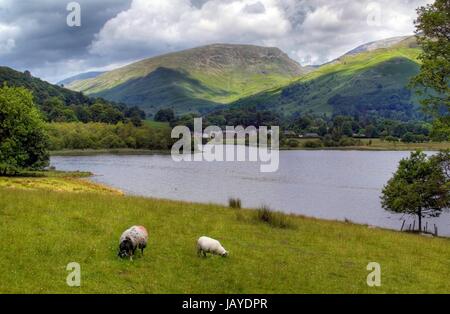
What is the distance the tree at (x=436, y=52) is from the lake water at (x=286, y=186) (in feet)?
125

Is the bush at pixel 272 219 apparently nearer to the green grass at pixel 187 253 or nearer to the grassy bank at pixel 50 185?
the green grass at pixel 187 253

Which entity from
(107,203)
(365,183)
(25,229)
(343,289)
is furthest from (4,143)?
(365,183)

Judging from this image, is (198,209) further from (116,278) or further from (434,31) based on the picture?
(434,31)

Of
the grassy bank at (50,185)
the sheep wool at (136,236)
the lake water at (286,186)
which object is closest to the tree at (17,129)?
the grassy bank at (50,185)

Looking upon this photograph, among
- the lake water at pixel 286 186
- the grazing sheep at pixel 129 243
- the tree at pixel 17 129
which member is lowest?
the lake water at pixel 286 186

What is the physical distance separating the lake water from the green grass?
41.4 metres

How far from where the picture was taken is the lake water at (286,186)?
80.3m

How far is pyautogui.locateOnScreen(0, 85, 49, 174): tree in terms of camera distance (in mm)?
83688

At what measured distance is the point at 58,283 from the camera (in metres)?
17.0

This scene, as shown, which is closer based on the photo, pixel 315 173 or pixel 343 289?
pixel 343 289

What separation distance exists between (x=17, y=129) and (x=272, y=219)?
69929mm

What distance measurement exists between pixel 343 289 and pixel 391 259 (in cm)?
838
